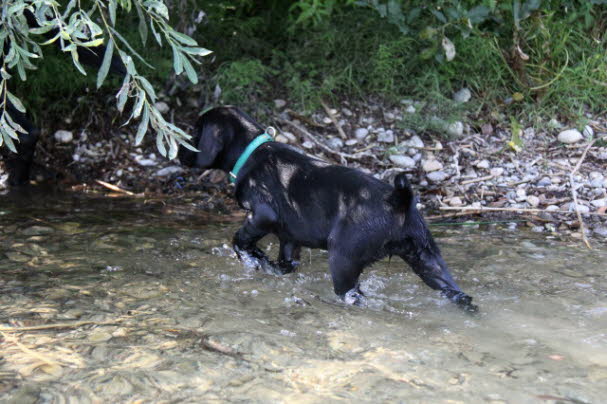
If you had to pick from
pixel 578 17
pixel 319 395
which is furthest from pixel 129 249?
pixel 578 17

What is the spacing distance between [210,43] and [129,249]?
3037 mm

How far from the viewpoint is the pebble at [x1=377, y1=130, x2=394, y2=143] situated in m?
6.36

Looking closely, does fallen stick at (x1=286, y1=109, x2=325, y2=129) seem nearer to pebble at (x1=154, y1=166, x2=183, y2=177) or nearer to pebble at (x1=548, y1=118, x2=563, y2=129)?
pebble at (x1=154, y1=166, x2=183, y2=177)

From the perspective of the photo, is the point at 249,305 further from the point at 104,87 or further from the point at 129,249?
the point at 104,87

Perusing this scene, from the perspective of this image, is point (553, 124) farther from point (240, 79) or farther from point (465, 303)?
point (465, 303)

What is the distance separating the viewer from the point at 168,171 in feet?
20.2

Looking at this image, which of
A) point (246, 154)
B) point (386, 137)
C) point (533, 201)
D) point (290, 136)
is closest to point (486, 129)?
point (386, 137)

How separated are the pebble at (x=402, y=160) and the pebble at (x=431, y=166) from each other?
0.35ft

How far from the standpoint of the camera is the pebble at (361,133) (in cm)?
644

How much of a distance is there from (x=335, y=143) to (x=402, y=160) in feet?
2.04

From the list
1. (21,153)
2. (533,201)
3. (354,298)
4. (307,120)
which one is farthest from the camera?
(307,120)

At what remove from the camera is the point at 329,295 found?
4.09 m

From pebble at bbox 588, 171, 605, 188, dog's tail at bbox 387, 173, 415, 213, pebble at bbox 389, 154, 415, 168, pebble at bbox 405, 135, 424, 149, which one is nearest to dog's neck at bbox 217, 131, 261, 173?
dog's tail at bbox 387, 173, 415, 213

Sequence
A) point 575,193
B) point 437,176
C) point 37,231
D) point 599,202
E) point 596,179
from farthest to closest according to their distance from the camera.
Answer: point 437,176, point 596,179, point 599,202, point 575,193, point 37,231
